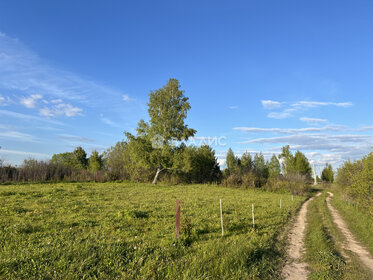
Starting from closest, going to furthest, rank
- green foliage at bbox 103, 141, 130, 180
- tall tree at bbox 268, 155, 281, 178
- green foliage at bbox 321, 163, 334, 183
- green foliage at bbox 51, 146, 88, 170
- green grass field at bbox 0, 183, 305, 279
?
green grass field at bbox 0, 183, 305, 279 < green foliage at bbox 103, 141, 130, 180 < tall tree at bbox 268, 155, 281, 178 < green foliage at bbox 51, 146, 88, 170 < green foliage at bbox 321, 163, 334, 183

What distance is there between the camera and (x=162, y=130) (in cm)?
3856

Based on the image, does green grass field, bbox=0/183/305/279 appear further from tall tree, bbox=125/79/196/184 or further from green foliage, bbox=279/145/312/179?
green foliage, bbox=279/145/312/179

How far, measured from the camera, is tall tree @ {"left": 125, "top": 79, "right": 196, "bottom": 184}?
37375mm

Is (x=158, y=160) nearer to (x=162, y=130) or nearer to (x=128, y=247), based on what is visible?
(x=162, y=130)

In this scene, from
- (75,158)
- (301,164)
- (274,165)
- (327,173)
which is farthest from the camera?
(327,173)

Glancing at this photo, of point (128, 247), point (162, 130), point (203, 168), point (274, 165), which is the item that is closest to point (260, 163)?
point (274, 165)

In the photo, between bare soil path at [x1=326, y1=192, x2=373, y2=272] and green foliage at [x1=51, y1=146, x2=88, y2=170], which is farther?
green foliage at [x1=51, y1=146, x2=88, y2=170]

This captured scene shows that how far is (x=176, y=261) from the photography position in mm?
6711

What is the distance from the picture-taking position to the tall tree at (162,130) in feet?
123

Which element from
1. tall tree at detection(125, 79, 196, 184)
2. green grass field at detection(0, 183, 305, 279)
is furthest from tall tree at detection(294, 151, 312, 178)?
green grass field at detection(0, 183, 305, 279)

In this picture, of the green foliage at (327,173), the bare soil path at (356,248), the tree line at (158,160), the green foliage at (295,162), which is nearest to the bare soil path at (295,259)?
the bare soil path at (356,248)

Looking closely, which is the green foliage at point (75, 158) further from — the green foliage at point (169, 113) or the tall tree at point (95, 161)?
the green foliage at point (169, 113)

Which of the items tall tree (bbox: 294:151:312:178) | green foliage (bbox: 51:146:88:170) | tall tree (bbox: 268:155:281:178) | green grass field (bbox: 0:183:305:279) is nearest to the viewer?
green grass field (bbox: 0:183:305:279)

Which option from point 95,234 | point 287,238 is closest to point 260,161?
point 287,238
